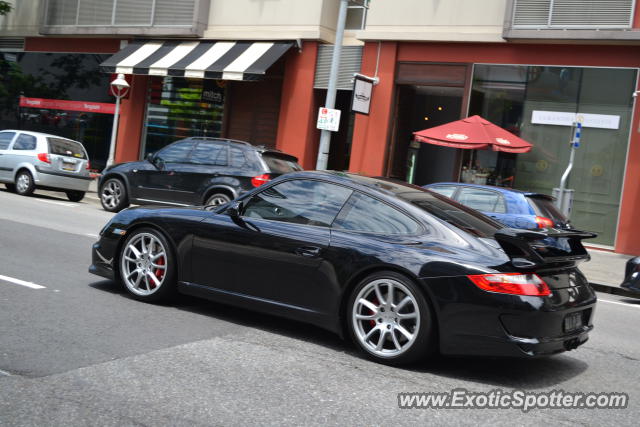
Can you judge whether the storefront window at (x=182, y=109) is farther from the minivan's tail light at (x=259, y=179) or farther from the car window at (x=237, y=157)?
the minivan's tail light at (x=259, y=179)

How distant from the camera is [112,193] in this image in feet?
54.5

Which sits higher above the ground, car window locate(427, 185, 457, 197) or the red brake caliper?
car window locate(427, 185, 457, 197)

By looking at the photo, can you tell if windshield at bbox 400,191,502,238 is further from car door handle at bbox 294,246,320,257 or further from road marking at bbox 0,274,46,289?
road marking at bbox 0,274,46,289

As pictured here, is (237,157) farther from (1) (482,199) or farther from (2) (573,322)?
(2) (573,322)

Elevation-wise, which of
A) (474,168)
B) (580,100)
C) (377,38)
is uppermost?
(377,38)

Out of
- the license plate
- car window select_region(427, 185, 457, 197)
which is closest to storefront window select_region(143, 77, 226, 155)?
car window select_region(427, 185, 457, 197)

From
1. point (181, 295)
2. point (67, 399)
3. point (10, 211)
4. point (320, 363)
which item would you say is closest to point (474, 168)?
point (10, 211)

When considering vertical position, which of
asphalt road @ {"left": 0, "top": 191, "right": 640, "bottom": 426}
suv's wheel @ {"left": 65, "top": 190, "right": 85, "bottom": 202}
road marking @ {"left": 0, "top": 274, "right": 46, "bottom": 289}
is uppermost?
asphalt road @ {"left": 0, "top": 191, "right": 640, "bottom": 426}

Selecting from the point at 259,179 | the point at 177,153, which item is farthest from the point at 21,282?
the point at 177,153

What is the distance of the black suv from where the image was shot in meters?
14.3

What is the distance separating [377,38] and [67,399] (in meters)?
17.0

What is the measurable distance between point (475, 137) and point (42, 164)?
10200 mm

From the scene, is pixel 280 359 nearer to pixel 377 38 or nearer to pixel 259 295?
pixel 259 295

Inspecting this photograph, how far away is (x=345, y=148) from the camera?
23.6 m
